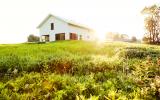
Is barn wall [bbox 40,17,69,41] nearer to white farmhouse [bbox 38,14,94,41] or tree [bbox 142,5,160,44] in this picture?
white farmhouse [bbox 38,14,94,41]

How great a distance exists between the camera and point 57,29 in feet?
172

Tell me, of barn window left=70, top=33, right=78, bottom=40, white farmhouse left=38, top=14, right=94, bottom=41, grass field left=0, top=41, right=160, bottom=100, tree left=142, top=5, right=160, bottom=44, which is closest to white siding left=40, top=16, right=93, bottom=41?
white farmhouse left=38, top=14, right=94, bottom=41

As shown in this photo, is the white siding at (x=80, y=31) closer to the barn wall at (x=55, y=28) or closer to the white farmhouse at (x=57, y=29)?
the white farmhouse at (x=57, y=29)

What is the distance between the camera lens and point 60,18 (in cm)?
5147

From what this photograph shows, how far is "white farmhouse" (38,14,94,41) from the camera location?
2036 inches

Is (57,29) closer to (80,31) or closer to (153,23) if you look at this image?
(80,31)

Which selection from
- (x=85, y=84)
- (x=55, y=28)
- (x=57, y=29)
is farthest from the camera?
(x=55, y=28)

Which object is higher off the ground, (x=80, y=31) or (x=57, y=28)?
(x=57, y=28)

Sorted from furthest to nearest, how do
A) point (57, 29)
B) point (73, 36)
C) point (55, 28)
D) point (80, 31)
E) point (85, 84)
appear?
point (80, 31) → point (73, 36) → point (55, 28) → point (57, 29) → point (85, 84)

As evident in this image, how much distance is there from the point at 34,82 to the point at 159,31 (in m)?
53.6

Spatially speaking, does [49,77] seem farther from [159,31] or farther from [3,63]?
[159,31]

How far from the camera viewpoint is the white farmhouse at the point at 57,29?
5172 centimetres

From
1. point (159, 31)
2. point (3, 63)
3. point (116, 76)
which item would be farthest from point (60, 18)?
point (116, 76)

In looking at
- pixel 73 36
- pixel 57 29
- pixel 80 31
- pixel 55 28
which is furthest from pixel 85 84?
pixel 80 31
